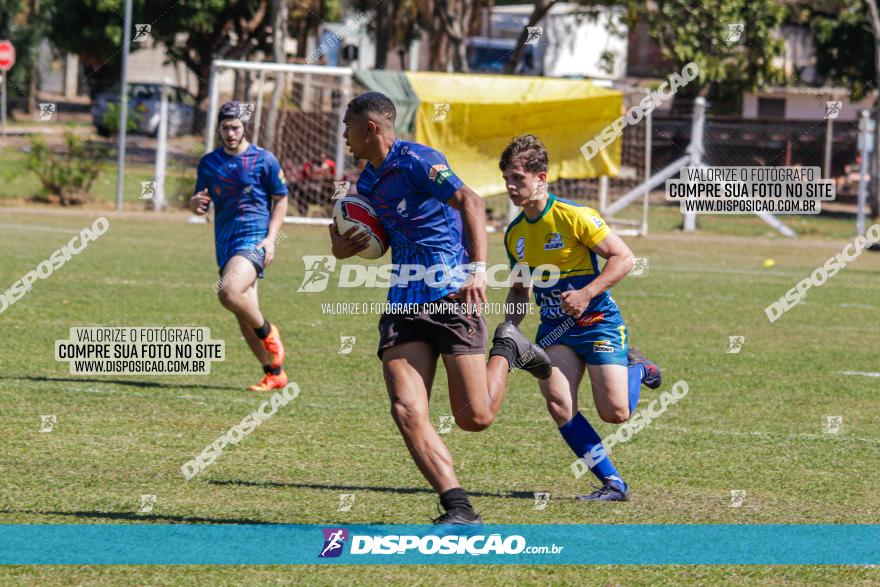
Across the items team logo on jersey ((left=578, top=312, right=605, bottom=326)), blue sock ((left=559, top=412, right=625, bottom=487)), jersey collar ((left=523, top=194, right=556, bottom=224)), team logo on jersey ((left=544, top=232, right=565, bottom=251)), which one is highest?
jersey collar ((left=523, top=194, right=556, bottom=224))

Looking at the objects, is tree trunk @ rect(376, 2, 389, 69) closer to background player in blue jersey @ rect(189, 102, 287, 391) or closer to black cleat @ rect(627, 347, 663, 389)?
background player in blue jersey @ rect(189, 102, 287, 391)

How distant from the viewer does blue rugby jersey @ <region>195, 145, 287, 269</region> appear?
1048 cm

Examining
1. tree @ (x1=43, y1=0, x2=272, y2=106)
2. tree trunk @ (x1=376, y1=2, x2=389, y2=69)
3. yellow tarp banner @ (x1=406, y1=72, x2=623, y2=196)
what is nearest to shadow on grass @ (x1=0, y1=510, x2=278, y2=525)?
yellow tarp banner @ (x1=406, y1=72, x2=623, y2=196)

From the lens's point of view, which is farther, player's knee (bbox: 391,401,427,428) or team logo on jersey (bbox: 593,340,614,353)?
team logo on jersey (bbox: 593,340,614,353)

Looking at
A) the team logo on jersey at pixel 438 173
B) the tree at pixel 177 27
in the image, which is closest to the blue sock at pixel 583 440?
the team logo on jersey at pixel 438 173

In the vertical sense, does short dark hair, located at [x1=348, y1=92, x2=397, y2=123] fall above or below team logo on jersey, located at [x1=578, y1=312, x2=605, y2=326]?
above

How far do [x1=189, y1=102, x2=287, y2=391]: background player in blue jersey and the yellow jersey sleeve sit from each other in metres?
3.73

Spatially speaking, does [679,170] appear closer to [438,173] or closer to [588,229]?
[588,229]

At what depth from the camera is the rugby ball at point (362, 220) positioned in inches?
252

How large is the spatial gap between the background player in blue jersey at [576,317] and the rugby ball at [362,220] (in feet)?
3.27

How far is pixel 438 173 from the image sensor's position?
6.21 m

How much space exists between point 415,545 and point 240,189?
514 centimetres

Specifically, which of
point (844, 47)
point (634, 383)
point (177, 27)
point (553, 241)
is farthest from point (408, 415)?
point (177, 27)

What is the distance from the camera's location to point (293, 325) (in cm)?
1410
